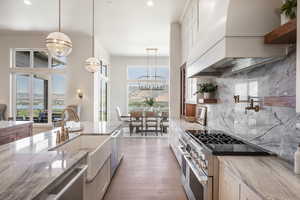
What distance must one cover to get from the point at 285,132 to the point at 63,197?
1.77 metres

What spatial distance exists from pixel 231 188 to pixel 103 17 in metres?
5.13

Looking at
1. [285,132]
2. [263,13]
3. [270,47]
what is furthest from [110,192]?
[263,13]

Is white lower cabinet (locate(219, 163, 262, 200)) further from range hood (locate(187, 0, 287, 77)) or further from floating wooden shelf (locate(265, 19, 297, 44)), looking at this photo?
floating wooden shelf (locate(265, 19, 297, 44))

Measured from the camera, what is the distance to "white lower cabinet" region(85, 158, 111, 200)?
6.47ft

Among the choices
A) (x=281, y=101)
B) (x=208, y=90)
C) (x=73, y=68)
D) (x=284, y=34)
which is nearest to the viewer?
(x=284, y=34)

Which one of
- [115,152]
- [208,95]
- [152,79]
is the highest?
[152,79]

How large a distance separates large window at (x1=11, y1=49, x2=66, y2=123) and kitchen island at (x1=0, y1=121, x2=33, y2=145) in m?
2.72

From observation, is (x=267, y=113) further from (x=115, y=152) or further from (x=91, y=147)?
(x=115, y=152)

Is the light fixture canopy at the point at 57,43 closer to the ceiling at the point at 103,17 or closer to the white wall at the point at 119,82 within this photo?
the ceiling at the point at 103,17

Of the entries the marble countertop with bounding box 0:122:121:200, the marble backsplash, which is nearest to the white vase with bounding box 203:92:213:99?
the marble backsplash

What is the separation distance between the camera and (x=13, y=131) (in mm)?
3541

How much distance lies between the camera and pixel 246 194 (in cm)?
118

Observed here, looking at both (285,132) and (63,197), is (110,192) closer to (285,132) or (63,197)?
(63,197)

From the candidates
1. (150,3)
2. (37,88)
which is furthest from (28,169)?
(37,88)
